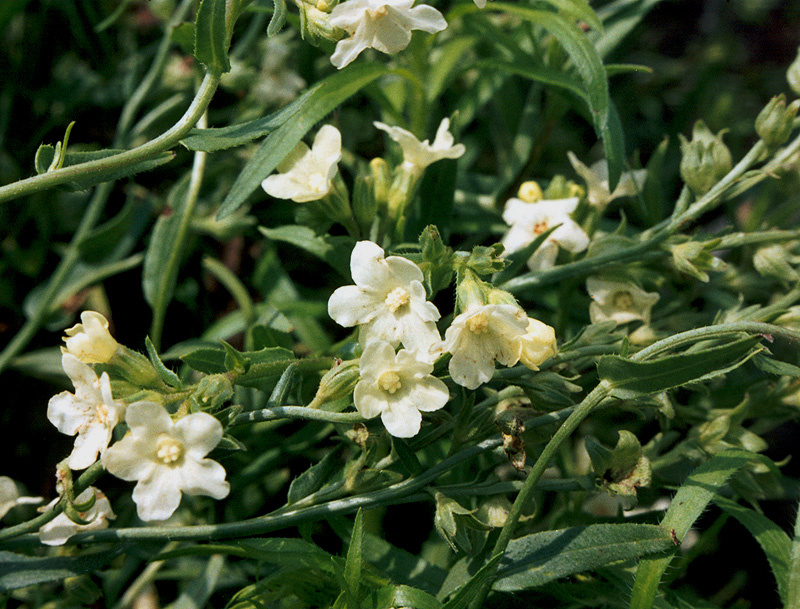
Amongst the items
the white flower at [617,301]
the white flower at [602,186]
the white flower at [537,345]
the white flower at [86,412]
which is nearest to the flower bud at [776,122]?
the white flower at [602,186]

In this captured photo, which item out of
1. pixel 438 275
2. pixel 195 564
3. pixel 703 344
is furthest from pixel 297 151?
pixel 195 564

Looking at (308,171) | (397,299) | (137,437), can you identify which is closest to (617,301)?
(397,299)

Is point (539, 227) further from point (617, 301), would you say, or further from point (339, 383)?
point (339, 383)

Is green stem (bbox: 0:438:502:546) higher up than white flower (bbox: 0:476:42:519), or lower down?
higher up

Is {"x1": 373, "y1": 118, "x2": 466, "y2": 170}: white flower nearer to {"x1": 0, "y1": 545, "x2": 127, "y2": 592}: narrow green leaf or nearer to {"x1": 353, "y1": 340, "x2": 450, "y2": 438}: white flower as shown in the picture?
{"x1": 353, "y1": 340, "x2": 450, "y2": 438}: white flower

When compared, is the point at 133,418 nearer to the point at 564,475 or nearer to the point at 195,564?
the point at 195,564

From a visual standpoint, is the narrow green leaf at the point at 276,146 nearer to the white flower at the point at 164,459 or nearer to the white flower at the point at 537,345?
the white flower at the point at 164,459

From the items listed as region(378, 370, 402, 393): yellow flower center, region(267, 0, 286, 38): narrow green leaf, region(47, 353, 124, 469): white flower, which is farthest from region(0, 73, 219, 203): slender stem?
region(378, 370, 402, 393): yellow flower center
